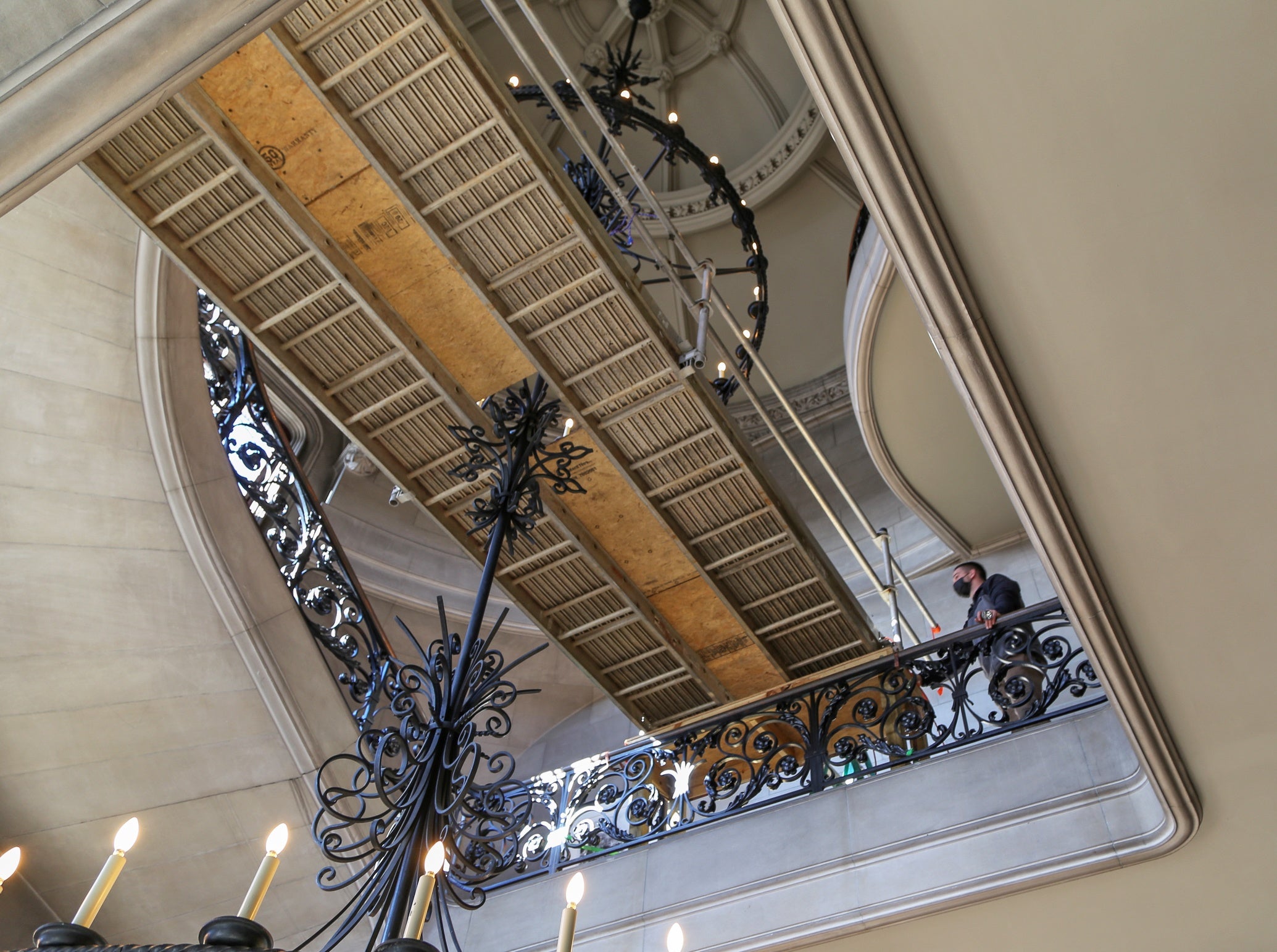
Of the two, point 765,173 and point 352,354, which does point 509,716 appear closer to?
point 352,354

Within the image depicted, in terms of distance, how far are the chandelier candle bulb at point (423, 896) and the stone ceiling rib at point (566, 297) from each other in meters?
3.11

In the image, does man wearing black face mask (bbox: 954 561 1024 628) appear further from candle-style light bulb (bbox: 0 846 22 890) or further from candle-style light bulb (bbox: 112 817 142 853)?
candle-style light bulb (bbox: 0 846 22 890)

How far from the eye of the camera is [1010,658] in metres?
5.06

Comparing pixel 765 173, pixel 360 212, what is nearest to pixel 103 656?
pixel 360 212

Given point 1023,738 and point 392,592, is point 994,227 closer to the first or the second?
point 1023,738

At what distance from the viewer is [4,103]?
6.20ft

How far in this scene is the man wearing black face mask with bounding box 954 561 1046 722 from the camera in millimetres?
4867

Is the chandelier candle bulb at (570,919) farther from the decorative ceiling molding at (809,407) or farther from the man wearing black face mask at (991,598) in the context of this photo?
the decorative ceiling molding at (809,407)

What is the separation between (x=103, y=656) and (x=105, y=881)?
4.35 metres

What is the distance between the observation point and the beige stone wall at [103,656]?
5750 millimetres

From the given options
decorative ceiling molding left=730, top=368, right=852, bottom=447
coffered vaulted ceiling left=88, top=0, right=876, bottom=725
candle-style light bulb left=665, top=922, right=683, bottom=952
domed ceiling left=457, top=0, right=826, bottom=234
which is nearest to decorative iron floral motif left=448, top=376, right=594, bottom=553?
coffered vaulted ceiling left=88, top=0, right=876, bottom=725

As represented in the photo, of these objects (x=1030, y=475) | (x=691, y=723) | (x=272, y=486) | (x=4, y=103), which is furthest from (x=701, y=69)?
(x=4, y=103)

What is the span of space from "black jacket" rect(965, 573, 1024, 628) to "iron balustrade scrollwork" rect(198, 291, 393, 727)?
3567 millimetres

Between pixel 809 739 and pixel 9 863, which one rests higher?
pixel 809 739
